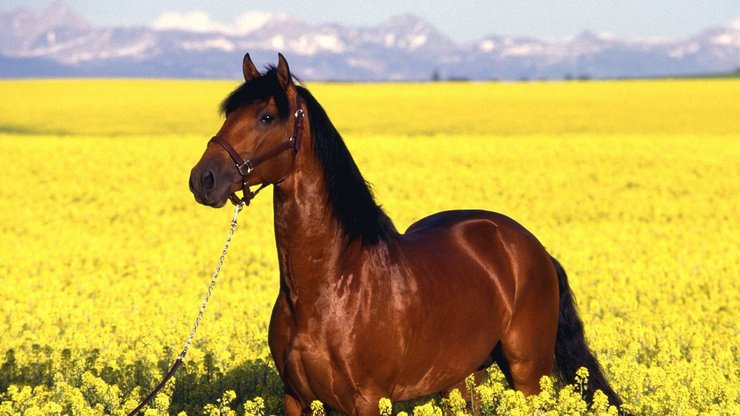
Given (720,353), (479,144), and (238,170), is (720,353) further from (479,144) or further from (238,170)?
(479,144)

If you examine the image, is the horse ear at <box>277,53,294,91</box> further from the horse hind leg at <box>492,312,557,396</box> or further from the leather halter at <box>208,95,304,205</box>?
the horse hind leg at <box>492,312,557,396</box>

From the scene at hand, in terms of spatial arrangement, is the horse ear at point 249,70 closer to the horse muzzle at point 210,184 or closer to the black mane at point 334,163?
the black mane at point 334,163

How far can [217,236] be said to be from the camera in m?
19.2

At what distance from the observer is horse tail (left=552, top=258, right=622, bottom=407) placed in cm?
674

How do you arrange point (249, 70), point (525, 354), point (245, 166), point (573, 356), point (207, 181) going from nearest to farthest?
point (207, 181)
point (245, 166)
point (249, 70)
point (525, 354)
point (573, 356)

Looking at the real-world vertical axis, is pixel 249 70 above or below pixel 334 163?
above

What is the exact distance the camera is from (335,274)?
201 inches

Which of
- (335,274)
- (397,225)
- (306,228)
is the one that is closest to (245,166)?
(306,228)

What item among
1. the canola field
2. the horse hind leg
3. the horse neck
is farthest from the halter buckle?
the horse hind leg

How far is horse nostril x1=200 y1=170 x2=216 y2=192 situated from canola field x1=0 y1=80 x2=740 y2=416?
4.82ft

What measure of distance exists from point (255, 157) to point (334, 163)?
46 cm

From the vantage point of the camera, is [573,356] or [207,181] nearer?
[207,181]

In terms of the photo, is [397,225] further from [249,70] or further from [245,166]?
[245,166]

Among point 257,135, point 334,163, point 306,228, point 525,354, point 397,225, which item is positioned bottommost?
point 397,225
